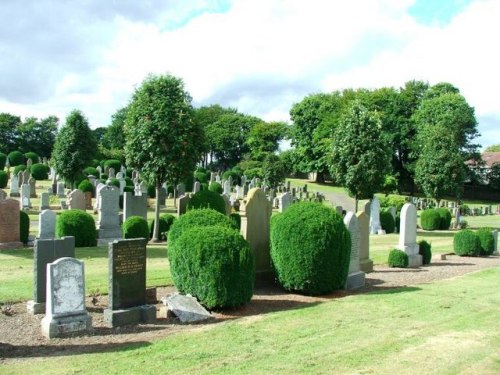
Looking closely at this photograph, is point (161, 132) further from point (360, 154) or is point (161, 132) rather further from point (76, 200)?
point (360, 154)

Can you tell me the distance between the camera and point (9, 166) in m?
58.3

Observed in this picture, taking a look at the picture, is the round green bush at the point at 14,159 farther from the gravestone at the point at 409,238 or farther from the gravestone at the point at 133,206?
the gravestone at the point at 409,238

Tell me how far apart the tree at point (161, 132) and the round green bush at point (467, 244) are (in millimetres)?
11196

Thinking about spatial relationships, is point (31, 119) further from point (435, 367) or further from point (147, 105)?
point (435, 367)

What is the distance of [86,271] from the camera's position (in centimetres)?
1505

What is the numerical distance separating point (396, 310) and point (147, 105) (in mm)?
14403

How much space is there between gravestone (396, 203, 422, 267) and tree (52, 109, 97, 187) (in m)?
24.1

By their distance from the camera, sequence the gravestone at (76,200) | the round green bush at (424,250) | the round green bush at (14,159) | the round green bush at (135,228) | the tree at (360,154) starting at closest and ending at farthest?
the round green bush at (424,250)
the round green bush at (135,228)
the gravestone at (76,200)
the tree at (360,154)
the round green bush at (14,159)

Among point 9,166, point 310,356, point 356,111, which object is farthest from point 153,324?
point 9,166

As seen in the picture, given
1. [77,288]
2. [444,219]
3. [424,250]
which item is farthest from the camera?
[444,219]

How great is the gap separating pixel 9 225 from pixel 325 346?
14306 millimetres

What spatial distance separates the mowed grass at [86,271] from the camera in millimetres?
12414

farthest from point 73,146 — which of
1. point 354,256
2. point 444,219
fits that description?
point 354,256

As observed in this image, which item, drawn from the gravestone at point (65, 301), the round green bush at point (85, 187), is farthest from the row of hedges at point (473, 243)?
the round green bush at point (85, 187)
